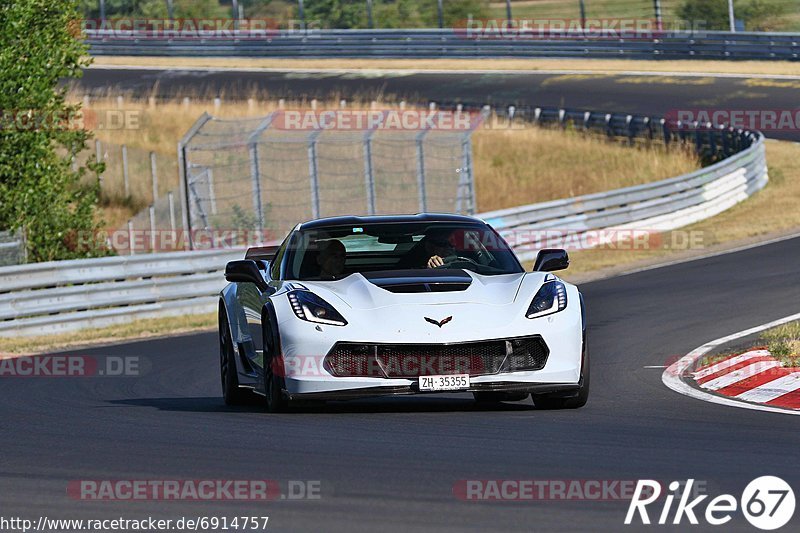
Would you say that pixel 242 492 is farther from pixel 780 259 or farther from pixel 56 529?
pixel 780 259

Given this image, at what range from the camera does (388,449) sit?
7.55 meters

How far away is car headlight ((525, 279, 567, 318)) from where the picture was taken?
9.23 metres

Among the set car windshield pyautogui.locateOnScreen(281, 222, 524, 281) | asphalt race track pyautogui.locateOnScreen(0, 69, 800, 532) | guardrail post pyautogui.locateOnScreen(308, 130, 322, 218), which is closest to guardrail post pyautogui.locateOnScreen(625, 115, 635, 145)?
guardrail post pyautogui.locateOnScreen(308, 130, 322, 218)

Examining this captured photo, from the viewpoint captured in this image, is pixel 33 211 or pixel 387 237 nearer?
pixel 387 237

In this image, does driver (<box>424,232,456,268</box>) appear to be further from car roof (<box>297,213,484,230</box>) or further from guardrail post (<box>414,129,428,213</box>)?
guardrail post (<box>414,129,428,213</box>)

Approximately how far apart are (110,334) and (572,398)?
1111 centimetres

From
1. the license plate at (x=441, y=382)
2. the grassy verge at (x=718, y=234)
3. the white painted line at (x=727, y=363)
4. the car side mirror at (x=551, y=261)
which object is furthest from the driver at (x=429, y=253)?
the grassy verge at (x=718, y=234)

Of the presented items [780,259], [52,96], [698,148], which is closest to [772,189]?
[698,148]

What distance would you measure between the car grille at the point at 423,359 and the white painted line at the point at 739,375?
87.6 inches

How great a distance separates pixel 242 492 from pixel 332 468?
2.20 feet

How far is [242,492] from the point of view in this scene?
21.1ft

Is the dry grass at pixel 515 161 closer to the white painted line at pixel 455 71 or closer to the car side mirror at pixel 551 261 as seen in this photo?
the white painted line at pixel 455 71

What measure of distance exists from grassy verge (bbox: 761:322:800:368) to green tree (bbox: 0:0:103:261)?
12799mm

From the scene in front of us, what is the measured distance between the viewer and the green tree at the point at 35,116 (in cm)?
2253
